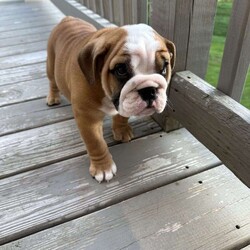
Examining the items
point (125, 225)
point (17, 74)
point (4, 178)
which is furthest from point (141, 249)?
point (17, 74)

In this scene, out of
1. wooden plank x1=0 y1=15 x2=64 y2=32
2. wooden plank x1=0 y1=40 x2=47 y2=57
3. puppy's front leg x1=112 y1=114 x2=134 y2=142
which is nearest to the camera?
puppy's front leg x1=112 y1=114 x2=134 y2=142

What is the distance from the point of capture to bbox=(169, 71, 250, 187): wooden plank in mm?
1123

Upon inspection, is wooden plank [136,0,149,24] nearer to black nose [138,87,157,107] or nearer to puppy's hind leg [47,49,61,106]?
puppy's hind leg [47,49,61,106]

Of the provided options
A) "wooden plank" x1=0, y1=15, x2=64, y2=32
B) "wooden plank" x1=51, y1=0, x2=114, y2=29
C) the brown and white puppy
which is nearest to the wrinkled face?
the brown and white puppy

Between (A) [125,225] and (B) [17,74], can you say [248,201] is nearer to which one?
(A) [125,225]

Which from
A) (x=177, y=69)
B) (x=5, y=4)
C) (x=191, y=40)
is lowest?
(x=5, y=4)

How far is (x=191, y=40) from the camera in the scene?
1403mm

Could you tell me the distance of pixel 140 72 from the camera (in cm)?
108

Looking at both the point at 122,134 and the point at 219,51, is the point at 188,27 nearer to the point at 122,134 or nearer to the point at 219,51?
the point at 122,134

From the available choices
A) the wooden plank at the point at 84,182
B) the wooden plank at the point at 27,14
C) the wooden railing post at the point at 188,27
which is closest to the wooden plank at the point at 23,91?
the wooden plank at the point at 84,182

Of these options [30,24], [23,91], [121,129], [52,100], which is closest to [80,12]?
[30,24]

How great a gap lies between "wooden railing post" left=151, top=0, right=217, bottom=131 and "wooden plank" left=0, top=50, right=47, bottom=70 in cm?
120

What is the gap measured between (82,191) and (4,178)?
0.34m

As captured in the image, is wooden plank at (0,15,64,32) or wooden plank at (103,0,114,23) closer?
wooden plank at (103,0,114,23)
